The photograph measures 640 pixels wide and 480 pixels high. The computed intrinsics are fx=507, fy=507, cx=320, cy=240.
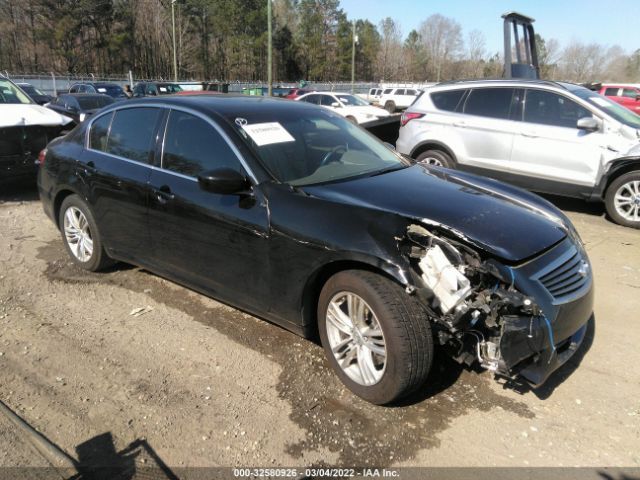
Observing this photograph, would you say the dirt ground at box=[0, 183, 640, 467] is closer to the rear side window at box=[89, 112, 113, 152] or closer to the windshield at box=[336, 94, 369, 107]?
the rear side window at box=[89, 112, 113, 152]

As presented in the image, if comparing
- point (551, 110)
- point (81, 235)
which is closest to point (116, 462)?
point (81, 235)

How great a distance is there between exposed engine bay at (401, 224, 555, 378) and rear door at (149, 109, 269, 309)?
1089 mm

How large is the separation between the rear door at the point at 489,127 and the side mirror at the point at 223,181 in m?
5.35

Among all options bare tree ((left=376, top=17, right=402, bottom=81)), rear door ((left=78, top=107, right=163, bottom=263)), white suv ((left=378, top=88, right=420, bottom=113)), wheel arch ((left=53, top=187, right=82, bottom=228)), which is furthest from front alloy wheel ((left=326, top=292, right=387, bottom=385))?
bare tree ((left=376, top=17, right=402, bottom=81))

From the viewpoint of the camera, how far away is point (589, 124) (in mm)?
6723

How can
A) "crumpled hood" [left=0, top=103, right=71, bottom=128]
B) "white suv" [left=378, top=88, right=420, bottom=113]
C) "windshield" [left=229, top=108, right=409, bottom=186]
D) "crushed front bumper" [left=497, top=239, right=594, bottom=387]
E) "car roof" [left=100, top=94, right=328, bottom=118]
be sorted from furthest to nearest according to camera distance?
1. "white suv" [left=378, top=88, right=420, bottom=113]
2. "crumpled hood" [left=0, top=103, right=71, bottom=128]
3. "car roof" [left=100, top=94, right=328, bottom=118]
4. "windshield" [left=229, top=108, right=409, bottom=186]
5. "crushed front bumper" [left=497, top=239, right=594, bottom=387]

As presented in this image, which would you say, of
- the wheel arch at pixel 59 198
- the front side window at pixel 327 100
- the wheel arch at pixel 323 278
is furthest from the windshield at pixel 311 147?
the front side window at pixel 327 100

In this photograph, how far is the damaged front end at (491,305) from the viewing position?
8.65ft

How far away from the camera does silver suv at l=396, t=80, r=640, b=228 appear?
6770mm

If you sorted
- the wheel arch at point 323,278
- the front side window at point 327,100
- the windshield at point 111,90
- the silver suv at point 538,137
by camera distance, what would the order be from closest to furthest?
the wheel arch at point 323,278
the silver suv at point 538,137
the front side window at point 327,100
the windshield at point 111,90

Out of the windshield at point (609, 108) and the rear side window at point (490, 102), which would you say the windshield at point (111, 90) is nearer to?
the rear side window at point (490, 102)

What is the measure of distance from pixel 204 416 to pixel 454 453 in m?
1.40

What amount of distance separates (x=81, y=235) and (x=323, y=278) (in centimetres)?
295

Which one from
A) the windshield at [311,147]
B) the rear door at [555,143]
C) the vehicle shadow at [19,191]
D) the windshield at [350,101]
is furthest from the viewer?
the windshield at [350,101]
